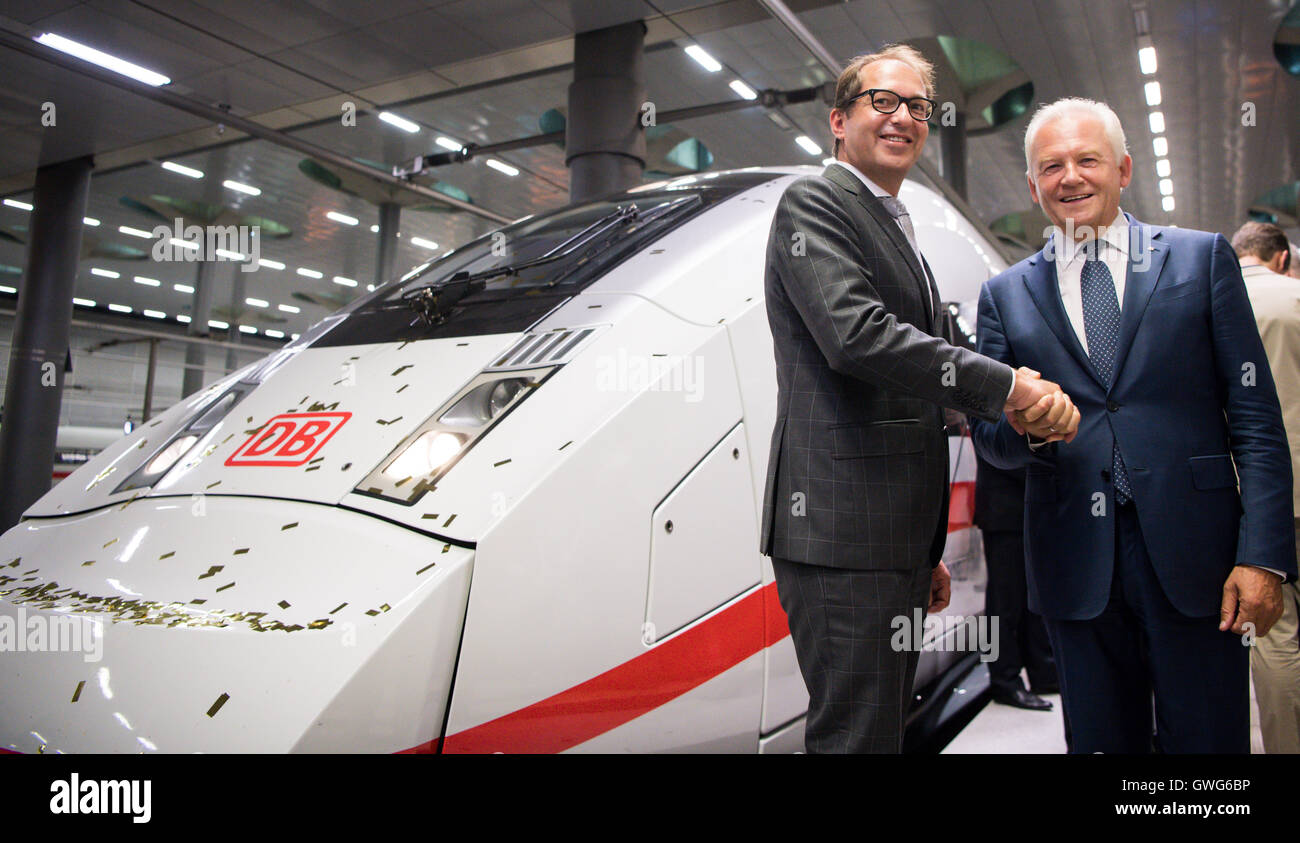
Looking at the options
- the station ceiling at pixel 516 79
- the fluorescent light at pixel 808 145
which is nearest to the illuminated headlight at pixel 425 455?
the station ceiling at pixel 516 79

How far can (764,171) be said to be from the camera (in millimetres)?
2762

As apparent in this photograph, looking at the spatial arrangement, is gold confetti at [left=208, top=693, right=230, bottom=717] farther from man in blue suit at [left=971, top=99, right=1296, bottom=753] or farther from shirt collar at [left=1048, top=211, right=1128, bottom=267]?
shirt collar at [left=1048, top=211, right=1128, bottom=267]

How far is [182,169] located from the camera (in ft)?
38.8

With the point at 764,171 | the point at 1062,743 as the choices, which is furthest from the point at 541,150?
the point at 1062,743

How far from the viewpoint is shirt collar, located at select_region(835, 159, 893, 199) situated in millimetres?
1522

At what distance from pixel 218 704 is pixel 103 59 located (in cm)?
830

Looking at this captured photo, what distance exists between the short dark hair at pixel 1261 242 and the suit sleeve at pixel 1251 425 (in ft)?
4.59

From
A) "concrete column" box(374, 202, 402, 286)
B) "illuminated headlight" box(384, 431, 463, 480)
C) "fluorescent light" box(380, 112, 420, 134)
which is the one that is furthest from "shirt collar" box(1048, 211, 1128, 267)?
"concrete column" box(374, 202, 402, 286)

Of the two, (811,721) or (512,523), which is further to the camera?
(512,523)

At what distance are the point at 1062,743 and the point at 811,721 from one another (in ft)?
6.02

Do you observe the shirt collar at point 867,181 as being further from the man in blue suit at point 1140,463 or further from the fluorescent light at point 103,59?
the fluorescent light at point 103,59

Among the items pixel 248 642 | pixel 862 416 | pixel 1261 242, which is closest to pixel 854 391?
pixel 862 416

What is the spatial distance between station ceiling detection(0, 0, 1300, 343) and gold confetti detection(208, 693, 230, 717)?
15.5 feet
